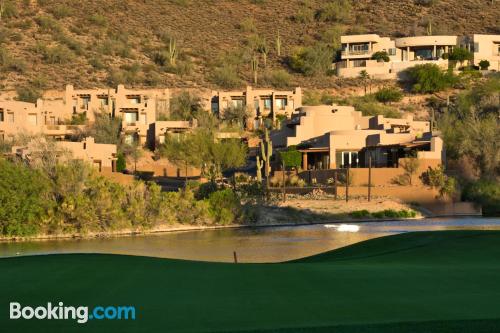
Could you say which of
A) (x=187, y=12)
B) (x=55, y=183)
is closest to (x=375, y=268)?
(x=55, y=183)

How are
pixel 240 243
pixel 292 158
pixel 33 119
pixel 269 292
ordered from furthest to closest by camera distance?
pixel 33 119
pixel 292 158
pixel 240 243
pixel 269 292

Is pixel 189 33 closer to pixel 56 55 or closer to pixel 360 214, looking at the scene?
pixel 56 55

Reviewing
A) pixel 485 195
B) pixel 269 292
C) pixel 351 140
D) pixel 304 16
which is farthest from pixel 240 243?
pixel 304 16

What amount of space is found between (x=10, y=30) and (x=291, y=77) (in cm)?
3268

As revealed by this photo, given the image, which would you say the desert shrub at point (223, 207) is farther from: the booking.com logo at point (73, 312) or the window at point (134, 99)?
the booking.com logo at point (73, 312)

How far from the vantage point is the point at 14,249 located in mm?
35625

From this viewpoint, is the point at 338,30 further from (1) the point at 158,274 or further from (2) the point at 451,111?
(1) the point at 158,274

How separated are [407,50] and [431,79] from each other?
9.42m

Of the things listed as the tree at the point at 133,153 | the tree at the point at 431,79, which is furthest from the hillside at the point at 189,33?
the tree at the point at 133,153

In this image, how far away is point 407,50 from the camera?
97.6m

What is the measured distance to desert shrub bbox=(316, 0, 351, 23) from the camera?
401 feet

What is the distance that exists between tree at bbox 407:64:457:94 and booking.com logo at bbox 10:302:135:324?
80.7 meters

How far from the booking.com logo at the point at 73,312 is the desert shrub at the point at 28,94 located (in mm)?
75659

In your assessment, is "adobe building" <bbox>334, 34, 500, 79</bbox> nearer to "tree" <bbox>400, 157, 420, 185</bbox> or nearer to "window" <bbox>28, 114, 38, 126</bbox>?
"window" <bbox>28, 114, 38, 126</bbox>
